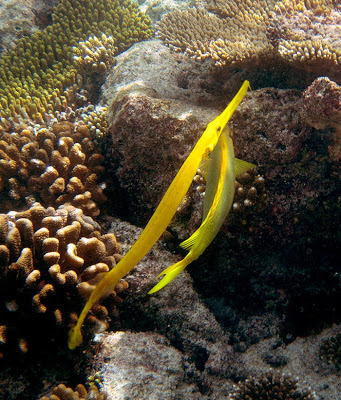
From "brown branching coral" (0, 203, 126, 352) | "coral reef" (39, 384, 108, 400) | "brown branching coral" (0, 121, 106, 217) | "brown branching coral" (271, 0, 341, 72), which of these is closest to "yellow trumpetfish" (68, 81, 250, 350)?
"brown branching coral" (0, 203, 126, 352)

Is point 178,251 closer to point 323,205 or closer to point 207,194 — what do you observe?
point 207,194

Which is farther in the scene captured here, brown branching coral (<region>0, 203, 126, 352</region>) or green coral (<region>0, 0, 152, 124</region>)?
green coral (<region>0, 0, 152, 124</region>)

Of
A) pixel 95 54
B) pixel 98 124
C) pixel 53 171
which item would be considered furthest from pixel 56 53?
pixel 53 171

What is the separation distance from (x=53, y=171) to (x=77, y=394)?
279 cm

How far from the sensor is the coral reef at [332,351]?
3.00m

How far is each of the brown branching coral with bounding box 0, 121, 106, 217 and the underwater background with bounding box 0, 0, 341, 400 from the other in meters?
0.02

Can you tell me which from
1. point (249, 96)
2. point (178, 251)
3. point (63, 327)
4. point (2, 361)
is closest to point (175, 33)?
point (249, 96)

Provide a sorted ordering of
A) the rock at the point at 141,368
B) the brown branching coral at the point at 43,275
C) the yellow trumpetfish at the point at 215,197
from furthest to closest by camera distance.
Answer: the brown branching coral at the point at 43,275 < the rock at the point at 141,368 < the yellow trumpetfish at the point at 215,197

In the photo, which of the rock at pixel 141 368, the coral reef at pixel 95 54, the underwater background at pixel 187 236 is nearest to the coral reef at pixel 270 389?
the underwater background at pixel 187 236

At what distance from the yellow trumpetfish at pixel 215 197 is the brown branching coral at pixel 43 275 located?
3.81 feet

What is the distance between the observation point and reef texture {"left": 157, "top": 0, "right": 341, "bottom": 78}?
3.56 metres

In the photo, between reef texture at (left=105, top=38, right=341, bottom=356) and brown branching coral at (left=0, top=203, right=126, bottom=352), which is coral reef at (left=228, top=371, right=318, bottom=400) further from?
brown branching coral at (left=0, top=203, right=126, bottom=352)

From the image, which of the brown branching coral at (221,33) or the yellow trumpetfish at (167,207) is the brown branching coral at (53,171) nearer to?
the yellow trumpetfish at (167,207)

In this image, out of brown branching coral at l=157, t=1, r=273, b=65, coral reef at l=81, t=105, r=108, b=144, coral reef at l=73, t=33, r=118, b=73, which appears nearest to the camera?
brown branching coral at l=157, t=1, r=273, b=65
